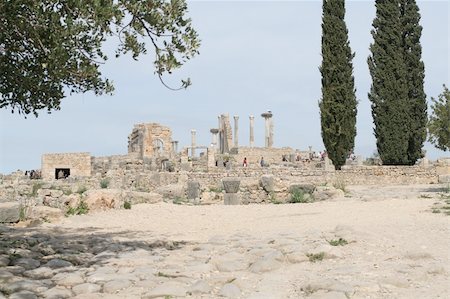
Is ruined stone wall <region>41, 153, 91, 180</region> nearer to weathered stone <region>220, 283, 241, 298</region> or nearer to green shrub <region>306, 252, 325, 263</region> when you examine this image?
green shrub <region>306, 252, 325, 263</region>

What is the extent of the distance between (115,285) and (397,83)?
3267 cm

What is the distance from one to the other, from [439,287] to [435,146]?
28106mm

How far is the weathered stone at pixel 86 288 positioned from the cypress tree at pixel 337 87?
3072 centimetres

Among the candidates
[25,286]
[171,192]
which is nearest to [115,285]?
[25,286]

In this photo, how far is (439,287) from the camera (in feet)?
21.4

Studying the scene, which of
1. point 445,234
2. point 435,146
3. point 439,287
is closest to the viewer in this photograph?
point 439,287

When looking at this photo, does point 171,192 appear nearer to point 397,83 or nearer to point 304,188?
point 304,188

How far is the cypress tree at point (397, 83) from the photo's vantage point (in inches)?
1448

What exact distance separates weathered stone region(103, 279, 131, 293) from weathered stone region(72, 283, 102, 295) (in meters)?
0.10

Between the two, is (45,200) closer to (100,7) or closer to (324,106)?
(100,7)

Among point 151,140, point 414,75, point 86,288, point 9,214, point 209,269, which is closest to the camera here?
point 86,288

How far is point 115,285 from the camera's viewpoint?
723 cm

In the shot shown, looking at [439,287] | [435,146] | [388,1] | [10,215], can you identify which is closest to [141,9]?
[439,287]

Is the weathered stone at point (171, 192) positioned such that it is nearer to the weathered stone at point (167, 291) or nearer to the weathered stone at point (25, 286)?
the weathered stone at point (25, 286)
